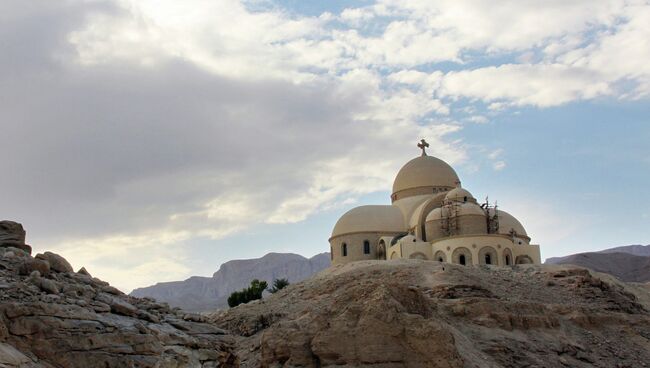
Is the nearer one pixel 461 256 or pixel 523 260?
pixel 461 256

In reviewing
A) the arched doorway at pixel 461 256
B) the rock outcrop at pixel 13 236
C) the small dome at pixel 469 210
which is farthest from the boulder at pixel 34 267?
the small dome at pixel 469 210

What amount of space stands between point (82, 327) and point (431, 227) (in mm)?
34637

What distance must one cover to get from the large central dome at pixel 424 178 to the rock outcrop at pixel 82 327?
37.9 m

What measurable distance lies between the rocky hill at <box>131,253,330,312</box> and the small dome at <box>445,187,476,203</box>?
10753cm

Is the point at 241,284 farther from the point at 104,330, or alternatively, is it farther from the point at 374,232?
the point at 104,330

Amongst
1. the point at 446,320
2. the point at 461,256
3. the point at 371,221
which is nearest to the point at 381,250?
the point at 371,221

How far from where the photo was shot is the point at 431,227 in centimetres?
4534

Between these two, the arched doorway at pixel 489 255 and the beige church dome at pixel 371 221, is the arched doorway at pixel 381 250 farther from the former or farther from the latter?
the arched doorway at pixel 489 255

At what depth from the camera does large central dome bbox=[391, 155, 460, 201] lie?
51.7 meters

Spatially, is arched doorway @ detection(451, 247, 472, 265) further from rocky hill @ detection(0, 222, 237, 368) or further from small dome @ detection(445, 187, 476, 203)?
rocky hill @ detection(0, 222, 237, 368)

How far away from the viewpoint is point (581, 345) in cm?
2702

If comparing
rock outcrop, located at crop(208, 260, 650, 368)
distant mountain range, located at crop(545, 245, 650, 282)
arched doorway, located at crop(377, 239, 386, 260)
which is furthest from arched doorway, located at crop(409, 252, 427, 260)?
distant mountain range, located at crop(545, 245, 650, 282)

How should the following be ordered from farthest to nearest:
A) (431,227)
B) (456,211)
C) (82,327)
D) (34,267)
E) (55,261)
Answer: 1. (431,227)
2. (456,211)
3. (55,261)
4. (34,267)
5. (82,327)

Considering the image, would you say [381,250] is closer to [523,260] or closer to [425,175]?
[425,175]
